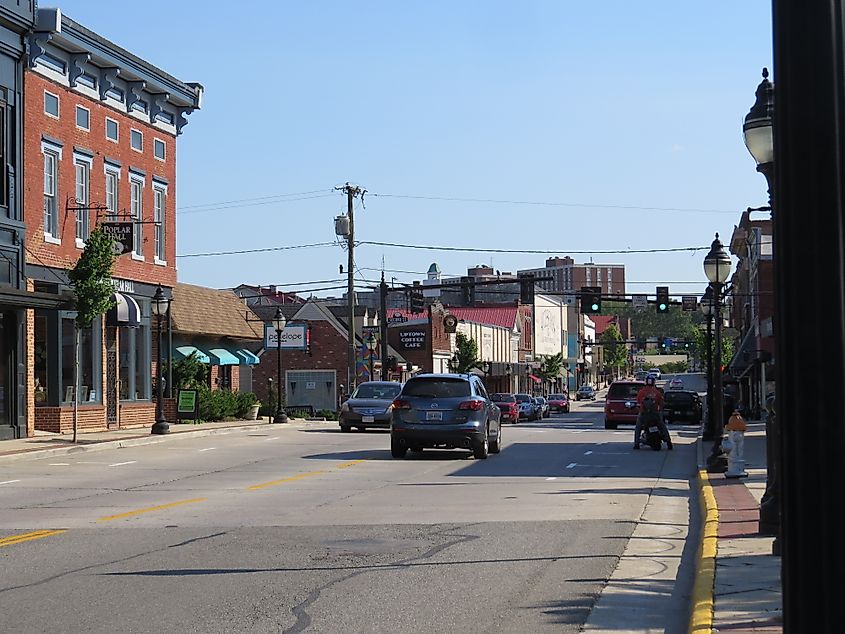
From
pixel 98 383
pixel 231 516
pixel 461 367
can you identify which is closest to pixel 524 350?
pixel 461 367

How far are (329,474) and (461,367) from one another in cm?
6216

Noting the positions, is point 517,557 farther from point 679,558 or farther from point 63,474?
point 63,474

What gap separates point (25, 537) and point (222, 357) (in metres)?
34.1

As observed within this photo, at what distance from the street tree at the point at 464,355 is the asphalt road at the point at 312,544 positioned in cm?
5912

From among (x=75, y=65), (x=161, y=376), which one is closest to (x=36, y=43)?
(x=75, y=65)

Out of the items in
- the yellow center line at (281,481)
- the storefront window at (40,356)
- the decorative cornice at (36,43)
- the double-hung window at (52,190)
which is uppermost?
the decorative cornice at (36,43)

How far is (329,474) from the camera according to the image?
21.2 m

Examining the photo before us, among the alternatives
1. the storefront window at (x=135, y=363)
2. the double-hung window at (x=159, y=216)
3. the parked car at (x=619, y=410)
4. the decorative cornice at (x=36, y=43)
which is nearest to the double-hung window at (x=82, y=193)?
the decorative cornice at (x=36, y=43)

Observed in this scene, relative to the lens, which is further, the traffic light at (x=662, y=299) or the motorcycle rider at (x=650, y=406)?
the traffic light at (x=662, y=299)

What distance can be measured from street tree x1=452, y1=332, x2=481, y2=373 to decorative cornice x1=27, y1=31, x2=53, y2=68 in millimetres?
53622

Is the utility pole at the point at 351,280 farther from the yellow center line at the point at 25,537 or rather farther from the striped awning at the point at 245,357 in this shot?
the yellow center line at the point at 25,537

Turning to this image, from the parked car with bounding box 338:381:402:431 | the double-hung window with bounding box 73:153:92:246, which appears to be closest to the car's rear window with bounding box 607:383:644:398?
the parked car with bounding box 338:381:402:431

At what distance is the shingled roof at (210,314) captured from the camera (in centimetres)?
4372

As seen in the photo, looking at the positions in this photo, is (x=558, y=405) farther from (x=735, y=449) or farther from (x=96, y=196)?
(x=735, y=449)
